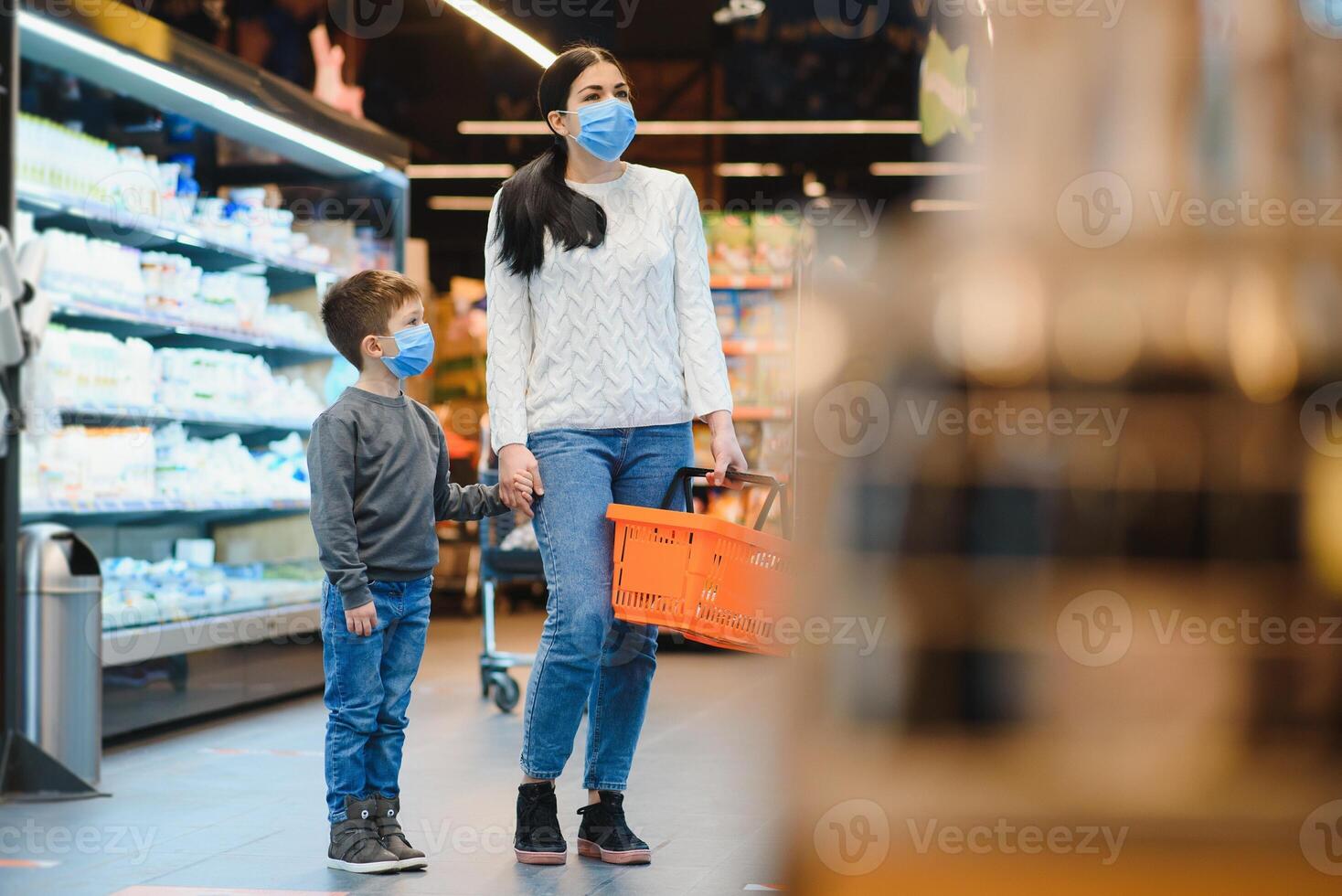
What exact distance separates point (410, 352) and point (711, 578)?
1.05 m

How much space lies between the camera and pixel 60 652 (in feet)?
14.4

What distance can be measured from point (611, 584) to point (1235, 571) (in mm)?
1736

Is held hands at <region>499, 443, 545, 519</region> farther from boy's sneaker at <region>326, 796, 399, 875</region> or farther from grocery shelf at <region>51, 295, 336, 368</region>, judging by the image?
grocery shelf at <region>51, 295, 336, 368</region>

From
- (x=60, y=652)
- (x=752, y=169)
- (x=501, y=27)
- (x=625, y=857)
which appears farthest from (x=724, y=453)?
(x=752, y=169)

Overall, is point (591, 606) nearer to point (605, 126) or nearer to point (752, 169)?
point (605, 126)

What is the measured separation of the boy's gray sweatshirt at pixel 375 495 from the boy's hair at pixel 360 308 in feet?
0.45

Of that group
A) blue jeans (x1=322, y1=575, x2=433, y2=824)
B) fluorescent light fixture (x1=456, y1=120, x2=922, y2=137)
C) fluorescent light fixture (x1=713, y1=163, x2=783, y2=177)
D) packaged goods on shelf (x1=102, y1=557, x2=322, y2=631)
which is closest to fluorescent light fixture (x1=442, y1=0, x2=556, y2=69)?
packaged goods on shelf (x1=102, y1=557, x2=322, y2=631)

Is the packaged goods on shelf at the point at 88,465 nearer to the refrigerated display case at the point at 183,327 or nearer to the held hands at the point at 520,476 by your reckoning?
the refrigerated display case at the point at 183,327

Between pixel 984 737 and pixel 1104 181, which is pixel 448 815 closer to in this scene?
→ pixel 984 737

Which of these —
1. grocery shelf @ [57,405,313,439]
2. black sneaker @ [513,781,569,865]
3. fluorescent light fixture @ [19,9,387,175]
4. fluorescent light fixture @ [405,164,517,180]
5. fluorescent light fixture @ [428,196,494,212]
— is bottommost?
black sneaker @ [513,781,569,865]

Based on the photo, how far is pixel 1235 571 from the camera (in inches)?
65.4

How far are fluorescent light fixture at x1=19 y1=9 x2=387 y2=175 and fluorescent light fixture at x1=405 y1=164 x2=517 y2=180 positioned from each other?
5.67 meters

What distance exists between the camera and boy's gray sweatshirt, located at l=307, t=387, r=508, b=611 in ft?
10.9

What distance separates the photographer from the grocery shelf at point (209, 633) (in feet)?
16.9
